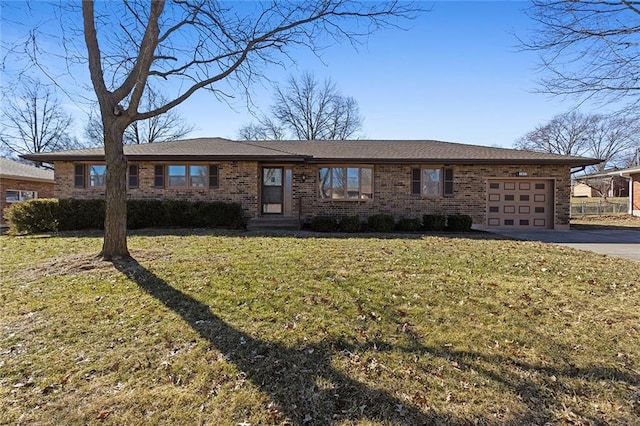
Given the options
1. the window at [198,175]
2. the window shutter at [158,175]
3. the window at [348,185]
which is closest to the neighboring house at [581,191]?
the window at [348,185]

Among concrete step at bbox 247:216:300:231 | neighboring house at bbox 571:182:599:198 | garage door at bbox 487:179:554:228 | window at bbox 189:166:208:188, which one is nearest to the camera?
concrete step at bbox 247:216:300:231

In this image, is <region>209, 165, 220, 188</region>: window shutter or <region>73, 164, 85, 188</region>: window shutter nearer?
<region>209, 165, 220, 188</region>: window shutter

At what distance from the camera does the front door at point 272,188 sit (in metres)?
14.2

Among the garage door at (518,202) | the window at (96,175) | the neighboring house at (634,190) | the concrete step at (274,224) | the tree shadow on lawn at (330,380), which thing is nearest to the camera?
the tree shadow on lawn at (330,380)

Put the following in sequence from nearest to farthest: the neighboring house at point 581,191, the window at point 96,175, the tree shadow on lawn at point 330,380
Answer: the tree shadow on lawn at point 330,380, the window at point 96,175, the neighboring house at point 581,191

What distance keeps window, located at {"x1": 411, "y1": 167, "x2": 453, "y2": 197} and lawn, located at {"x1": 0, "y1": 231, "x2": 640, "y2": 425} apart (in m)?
7.84

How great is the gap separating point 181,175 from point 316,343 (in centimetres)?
1192

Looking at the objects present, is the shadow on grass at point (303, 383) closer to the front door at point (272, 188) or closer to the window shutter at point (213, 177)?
the window shutter at point (213, 177)

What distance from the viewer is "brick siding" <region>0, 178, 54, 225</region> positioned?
16234 millimetres

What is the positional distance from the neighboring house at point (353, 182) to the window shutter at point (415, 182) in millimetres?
41

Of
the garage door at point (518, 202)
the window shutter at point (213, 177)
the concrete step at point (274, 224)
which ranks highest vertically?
the window shutter at point (213, 177)

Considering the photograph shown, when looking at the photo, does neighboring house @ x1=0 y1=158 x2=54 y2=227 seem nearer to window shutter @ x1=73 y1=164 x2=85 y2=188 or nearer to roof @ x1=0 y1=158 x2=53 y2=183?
roof @ x1=0 y1=158 x2=53 y2=183

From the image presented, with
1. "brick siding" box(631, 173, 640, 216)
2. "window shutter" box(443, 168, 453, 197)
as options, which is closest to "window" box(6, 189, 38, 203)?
"window shutter" box(443, 168, 453, 197)

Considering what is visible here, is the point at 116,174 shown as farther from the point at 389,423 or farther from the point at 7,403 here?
the point at 389,423
